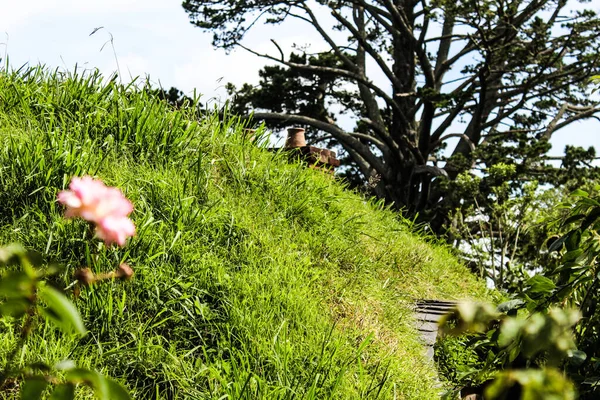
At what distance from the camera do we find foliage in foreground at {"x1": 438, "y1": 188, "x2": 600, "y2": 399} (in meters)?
0.97

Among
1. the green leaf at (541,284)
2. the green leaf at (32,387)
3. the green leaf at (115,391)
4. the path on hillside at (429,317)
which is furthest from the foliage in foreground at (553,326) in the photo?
the path on hillside at (429,317)

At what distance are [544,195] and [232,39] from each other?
9133mm

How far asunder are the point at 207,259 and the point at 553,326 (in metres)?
2.85

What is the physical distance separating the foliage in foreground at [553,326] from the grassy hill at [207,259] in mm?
884

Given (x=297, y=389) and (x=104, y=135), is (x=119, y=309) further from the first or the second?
(x=104, y=135)

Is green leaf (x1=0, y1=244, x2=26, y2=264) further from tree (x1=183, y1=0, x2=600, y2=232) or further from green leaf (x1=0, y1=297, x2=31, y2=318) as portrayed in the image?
tree (x1=183, y1=0, x2=600, y2=232)

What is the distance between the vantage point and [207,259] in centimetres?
370

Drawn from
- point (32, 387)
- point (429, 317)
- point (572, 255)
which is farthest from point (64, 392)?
point (429, 317)

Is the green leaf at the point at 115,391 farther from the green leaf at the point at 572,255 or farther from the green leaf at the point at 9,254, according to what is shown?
the green leaf at the point at 572,255

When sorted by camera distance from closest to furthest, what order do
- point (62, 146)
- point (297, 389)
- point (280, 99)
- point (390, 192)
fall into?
point (297, 389) < point (62, 146) < point (390, 192) < point (280, 99)

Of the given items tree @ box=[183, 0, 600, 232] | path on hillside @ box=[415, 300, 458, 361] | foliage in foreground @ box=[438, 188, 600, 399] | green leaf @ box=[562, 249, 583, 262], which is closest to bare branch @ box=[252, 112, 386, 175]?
tree @ box=[183, 0, 600, 232]

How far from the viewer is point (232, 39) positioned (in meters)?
15.4

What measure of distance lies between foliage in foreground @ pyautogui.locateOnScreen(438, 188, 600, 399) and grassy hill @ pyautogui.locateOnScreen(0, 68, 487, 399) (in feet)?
2.90

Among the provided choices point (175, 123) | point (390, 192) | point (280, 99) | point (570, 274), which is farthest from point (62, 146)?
point (280, 99)
